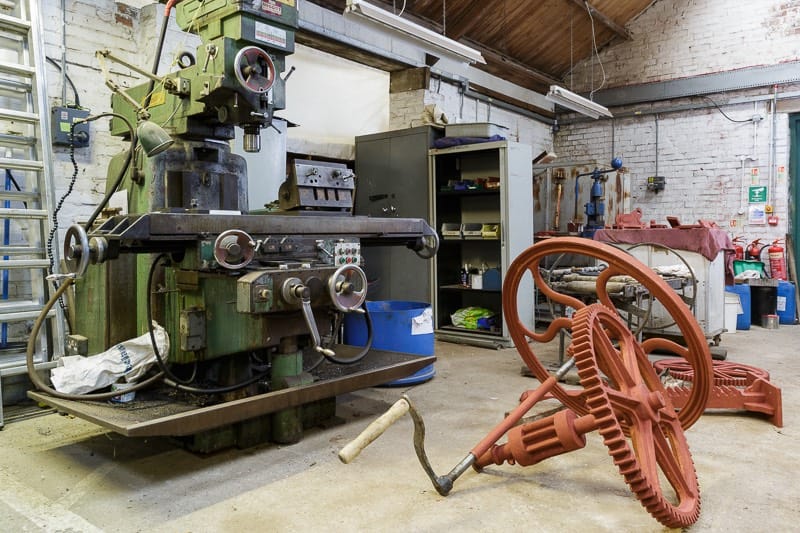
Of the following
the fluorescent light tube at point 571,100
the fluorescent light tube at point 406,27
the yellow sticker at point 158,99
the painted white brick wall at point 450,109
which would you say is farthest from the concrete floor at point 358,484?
the painted white brick wall at point 450,109

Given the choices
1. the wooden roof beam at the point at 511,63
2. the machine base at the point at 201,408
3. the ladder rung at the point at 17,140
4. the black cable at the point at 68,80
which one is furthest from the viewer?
the wooden roof beam at the point at 511,63

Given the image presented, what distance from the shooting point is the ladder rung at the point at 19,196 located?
8.88 ft

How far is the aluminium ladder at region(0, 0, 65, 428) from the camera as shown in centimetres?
272

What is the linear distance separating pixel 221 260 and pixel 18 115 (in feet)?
5.04

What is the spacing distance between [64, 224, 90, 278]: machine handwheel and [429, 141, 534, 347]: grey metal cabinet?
321cm

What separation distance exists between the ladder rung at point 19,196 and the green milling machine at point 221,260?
43 cm

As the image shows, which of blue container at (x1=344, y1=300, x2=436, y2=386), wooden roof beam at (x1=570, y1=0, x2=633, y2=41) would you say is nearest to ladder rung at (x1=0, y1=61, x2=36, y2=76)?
blue container at (x1=344, y1=300, x2=436, y2=386)

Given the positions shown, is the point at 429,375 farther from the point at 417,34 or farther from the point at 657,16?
the point at 657,16

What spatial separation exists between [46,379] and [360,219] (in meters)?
1.74

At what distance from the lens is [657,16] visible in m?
7.58

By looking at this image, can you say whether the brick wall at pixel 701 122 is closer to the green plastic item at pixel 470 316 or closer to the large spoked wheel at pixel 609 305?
the green plastic item at pixel 470 316

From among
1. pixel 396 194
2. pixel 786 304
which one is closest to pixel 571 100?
pixel 396 194

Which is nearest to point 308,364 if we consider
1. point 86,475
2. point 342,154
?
point 86,475

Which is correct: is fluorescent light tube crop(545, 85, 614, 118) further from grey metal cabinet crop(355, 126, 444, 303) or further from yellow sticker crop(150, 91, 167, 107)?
yellow sticker crop(150, 91, 167, 107)
